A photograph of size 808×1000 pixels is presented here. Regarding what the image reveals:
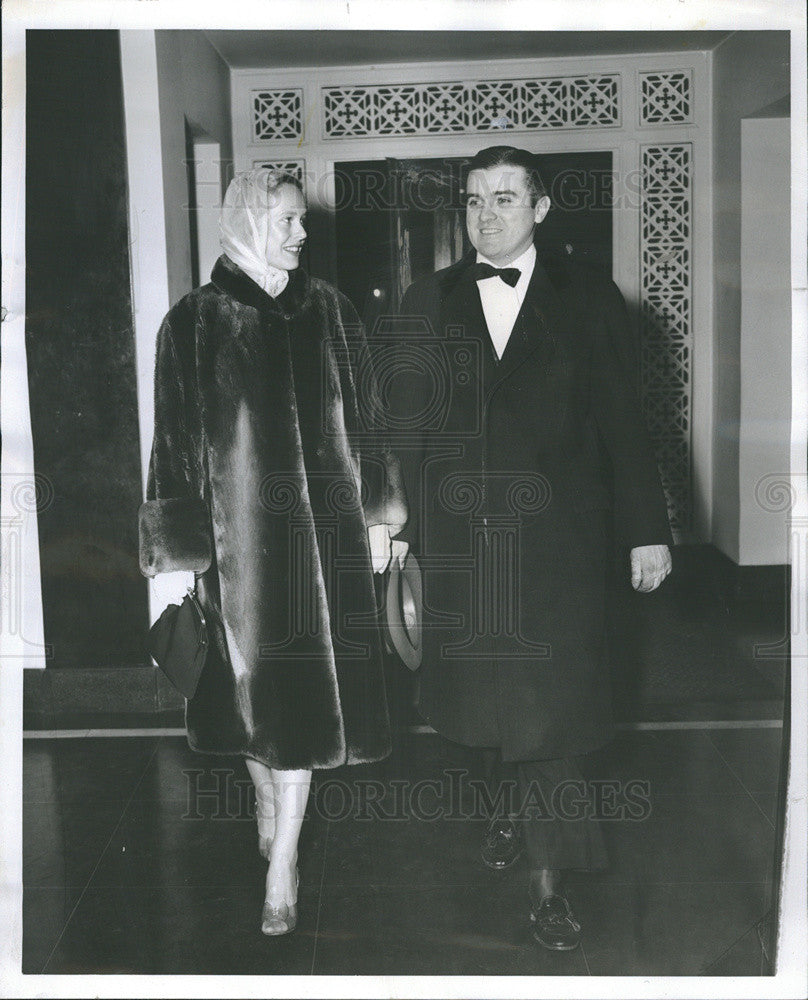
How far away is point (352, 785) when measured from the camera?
2.19 meters

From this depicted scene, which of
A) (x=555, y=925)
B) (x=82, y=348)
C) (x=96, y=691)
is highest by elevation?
(x=82, y=348)

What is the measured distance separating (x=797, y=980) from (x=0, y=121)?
2.08 m

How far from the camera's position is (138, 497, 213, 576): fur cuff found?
2062mm

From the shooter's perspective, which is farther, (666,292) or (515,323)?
(666,292)

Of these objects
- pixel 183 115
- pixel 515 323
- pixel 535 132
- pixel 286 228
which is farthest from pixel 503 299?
pixel 183 115

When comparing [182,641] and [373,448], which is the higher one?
[373,448]

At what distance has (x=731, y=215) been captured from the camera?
2.07 m

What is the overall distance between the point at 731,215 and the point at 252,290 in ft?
2.92

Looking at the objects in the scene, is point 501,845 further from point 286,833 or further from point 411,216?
point 411,216

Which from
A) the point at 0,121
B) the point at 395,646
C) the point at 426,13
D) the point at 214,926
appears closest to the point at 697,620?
the point at 395,646

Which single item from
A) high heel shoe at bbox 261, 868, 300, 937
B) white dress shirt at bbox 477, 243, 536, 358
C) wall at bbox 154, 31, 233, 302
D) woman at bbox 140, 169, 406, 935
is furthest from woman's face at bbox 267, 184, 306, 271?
high heel shoe at bbox 261, 868, 300, 937

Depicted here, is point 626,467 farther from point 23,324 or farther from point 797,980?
point 23,324

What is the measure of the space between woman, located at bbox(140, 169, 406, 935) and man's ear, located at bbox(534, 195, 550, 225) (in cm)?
39

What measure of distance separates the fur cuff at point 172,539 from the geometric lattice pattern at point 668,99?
3.58ft
